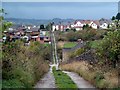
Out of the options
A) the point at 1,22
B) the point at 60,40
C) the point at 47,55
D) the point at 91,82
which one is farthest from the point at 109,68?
the point at 60,40

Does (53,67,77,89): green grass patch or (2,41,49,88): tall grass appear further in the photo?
(53,67,77,89): green grass patch

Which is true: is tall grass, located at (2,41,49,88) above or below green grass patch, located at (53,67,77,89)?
above

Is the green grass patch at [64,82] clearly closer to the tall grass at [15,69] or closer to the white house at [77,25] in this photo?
the tall grass at [15,69]

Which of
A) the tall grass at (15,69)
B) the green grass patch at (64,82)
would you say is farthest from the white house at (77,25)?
the tall grass at (15,69)

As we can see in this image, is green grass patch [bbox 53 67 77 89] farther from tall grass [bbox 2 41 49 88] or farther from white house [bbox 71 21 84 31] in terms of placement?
white house [bbox 71 21 84 31]

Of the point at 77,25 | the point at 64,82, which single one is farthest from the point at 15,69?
the point at 77,25

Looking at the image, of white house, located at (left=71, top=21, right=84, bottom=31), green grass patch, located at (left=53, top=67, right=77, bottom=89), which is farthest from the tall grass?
white house, located at (left=71, top=21, right=84, bottom=31)

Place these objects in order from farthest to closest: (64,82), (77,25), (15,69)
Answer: (77,25) → (64,82) → (15,69)

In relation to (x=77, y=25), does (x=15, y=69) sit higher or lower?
higher

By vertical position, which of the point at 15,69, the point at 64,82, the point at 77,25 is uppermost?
the point at 15,69

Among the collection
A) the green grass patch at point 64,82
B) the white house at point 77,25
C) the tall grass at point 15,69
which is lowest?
the white house at point 77,25

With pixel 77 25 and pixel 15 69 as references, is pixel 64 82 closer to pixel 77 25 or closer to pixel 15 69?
pixel 15 69

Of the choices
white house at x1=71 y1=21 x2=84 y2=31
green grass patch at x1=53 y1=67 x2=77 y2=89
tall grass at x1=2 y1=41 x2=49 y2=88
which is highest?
tall grass at x1=2 y1=41 x2=49 y2=88

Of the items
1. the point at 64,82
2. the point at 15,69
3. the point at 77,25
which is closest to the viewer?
the point at 15,69
